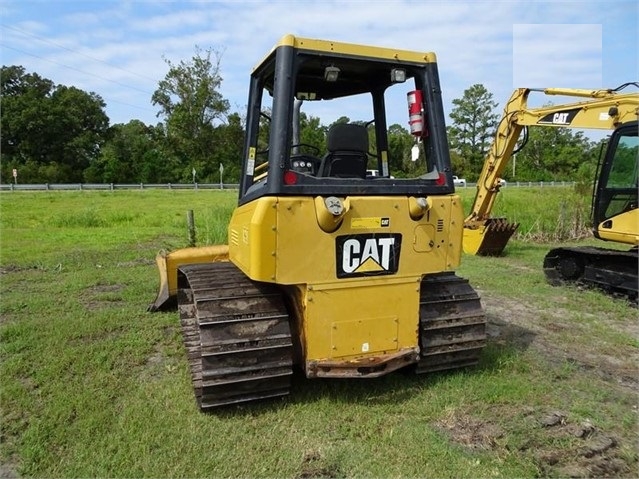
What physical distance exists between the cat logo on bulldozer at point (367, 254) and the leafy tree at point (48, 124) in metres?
53.9

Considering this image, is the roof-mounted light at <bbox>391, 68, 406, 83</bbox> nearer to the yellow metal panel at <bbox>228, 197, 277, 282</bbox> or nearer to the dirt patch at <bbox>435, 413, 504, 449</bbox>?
the yellow metal panel at <bbox>228, 197, 277, 282</bbox>

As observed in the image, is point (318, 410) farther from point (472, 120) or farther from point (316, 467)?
point (472, 120)

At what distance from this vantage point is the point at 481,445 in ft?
10.5

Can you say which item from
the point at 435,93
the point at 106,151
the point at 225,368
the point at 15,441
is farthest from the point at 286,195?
the point at 106,151

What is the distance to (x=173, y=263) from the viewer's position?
6.04 m

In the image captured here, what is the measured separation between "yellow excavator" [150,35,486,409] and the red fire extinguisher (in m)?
0.01

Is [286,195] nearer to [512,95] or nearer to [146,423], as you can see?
[146,423]

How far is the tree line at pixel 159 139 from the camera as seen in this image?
167 feet

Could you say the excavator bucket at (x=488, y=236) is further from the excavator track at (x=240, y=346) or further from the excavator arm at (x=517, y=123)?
the excavator track at (x=240, y=346)

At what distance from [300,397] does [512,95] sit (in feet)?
26.1

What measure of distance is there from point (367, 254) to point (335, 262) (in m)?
0.24

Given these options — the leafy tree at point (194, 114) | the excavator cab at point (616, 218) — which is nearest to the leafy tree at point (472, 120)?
the leafy tree at point (194, 114)

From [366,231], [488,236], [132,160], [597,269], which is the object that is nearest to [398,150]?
[366,231]

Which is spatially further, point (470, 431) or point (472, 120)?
point (472, 120)
